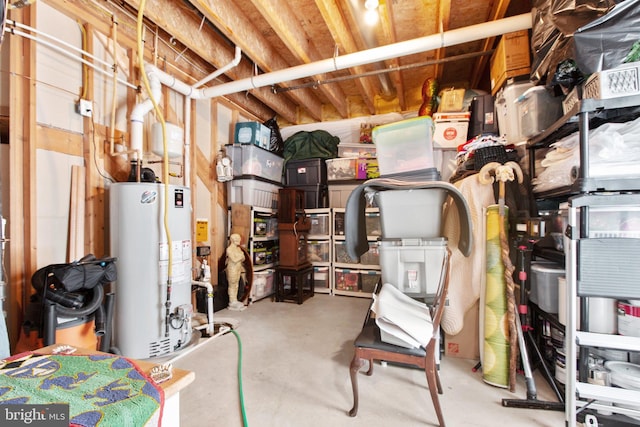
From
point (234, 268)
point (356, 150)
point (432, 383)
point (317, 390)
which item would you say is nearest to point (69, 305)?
point (317, 390)

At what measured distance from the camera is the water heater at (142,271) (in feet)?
7.47

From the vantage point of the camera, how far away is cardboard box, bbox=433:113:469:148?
2.90 m

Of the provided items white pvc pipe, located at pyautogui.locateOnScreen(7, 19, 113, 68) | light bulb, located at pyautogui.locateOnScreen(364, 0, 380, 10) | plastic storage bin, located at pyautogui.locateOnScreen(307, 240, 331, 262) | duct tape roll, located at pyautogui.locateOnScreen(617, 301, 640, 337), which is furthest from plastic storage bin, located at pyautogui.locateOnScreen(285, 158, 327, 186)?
duct tape roll, located at pyautogui.locateOnScreen(617, 301, 640, 337)

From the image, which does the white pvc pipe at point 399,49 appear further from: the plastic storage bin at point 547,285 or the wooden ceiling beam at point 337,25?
the plastic storage bin at point 547,285

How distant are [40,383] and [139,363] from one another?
21 centimetres

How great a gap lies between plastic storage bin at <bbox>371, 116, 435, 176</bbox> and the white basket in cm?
99

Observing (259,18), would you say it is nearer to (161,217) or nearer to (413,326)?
(161,217)

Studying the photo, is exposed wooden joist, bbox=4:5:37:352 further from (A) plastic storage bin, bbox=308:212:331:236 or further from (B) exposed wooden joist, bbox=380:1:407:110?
(A) plastic storage bin, bbox=308:212:331:236

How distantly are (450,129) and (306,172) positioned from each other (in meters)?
2.32

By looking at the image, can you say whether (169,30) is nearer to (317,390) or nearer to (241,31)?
(241,31)

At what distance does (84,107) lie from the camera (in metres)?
2.36

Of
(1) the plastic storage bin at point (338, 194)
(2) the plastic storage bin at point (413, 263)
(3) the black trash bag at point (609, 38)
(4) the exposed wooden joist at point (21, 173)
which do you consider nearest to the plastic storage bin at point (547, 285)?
(2) the plastic storage bin at point (413, 263)

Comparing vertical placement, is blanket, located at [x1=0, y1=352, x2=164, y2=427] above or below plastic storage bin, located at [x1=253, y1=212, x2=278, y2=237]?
below

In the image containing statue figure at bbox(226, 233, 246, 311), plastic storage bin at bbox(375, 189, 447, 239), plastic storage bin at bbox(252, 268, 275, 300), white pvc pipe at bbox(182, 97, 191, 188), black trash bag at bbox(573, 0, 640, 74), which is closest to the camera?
black trash bag at bbox(573, 0, 640, 74)
